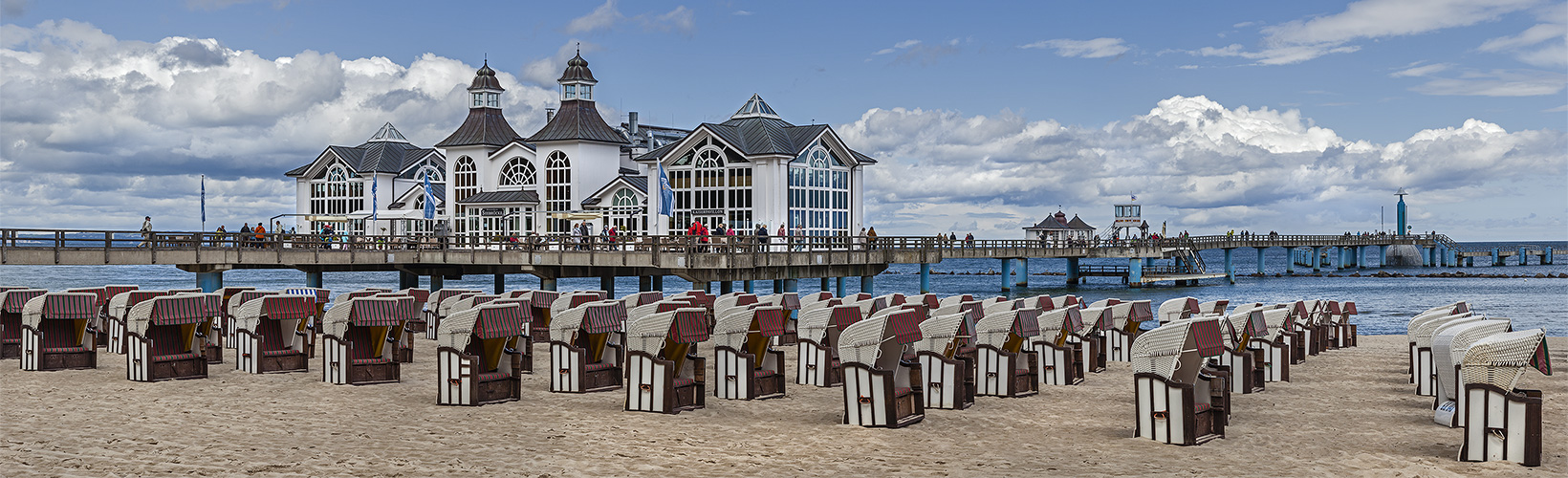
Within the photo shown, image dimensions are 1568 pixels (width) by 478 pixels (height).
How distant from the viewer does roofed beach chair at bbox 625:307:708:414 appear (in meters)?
12.2

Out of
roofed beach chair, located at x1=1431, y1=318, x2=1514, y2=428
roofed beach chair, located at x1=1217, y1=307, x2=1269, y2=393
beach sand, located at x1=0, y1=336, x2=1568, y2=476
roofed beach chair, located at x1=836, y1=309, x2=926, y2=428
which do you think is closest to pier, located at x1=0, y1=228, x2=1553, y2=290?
roofed beach chair, located at x1=1217, y1=307, x2=1269, y2=393

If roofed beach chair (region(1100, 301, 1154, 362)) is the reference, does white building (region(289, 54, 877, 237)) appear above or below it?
above

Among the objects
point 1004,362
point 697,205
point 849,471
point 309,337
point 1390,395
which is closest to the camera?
point 849,471

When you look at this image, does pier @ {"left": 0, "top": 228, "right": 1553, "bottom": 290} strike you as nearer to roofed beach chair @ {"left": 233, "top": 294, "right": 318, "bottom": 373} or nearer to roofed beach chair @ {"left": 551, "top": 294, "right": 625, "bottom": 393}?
roofed beach chair @ {"left": 233, "top": 294, "right": 318, "bottom": 373}

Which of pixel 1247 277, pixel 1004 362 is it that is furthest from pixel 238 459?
pixel 1247 277

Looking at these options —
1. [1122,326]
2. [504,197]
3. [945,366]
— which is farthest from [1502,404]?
[504,197]

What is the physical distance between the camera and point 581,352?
13.8 m

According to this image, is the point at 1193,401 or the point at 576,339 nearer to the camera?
the point at 1193,401

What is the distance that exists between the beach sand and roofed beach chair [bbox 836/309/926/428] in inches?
7.5

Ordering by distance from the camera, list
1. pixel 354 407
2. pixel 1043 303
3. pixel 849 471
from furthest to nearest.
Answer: pixel 1043 303, pixel 354 407, pixel 849 471

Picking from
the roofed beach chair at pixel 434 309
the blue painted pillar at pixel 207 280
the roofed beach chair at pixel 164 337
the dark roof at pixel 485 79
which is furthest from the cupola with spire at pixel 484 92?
the roofed beach chair at pixel 164 337

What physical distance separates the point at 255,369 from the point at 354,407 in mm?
3707

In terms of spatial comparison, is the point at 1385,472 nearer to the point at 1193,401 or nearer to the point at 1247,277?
the point at 1193,401

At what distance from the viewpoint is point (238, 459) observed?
371 inches
